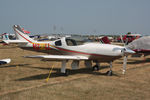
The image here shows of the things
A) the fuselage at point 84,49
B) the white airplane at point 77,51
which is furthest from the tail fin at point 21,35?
the fuselage at point 84,49

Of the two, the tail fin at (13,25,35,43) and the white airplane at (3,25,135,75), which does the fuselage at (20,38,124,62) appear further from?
the tail fin at (13,25,35,43)

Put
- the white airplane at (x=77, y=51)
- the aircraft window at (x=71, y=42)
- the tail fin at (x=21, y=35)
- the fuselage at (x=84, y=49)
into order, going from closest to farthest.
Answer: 1. the white airplane at (x=77, y=51)
2. the fuselage at (x=84, y=49)
3. the aircraft window at (x=71, y=42)
4. the tail fin at (x=21, y=35)

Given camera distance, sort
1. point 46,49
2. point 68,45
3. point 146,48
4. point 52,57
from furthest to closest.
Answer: point 146,48, point 46,49, point 68,45, point 52,57

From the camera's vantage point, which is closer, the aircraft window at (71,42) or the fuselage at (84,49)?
the fuselage at (84,49)

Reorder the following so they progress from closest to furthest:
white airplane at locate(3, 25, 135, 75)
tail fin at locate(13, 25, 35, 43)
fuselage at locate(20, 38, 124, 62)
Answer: white airplane at locate(3, 25, 135, 75), fuselage at locate(20, 38, 124, 62), tail fin at locate(13, 25, 35, 43)

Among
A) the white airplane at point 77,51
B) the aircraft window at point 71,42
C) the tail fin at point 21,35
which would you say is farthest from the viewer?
the tail fin at point 21,35

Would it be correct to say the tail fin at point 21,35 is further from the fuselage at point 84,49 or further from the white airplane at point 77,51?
the fuselage at point 84,49

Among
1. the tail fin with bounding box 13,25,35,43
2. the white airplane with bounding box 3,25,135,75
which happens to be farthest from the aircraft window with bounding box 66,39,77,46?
the tail fin with bounding box 13,25,35,43

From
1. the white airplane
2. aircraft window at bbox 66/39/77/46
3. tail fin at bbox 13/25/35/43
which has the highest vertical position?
tail fin at bbox 13/25/35/43

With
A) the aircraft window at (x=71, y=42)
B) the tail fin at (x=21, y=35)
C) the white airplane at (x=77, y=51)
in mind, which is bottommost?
the white airplane at (x=77, y=51)

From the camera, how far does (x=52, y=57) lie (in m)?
9.30

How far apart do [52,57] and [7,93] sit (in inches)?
128

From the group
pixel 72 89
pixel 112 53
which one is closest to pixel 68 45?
pixel 112 53

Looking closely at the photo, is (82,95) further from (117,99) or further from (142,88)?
(142,88)
